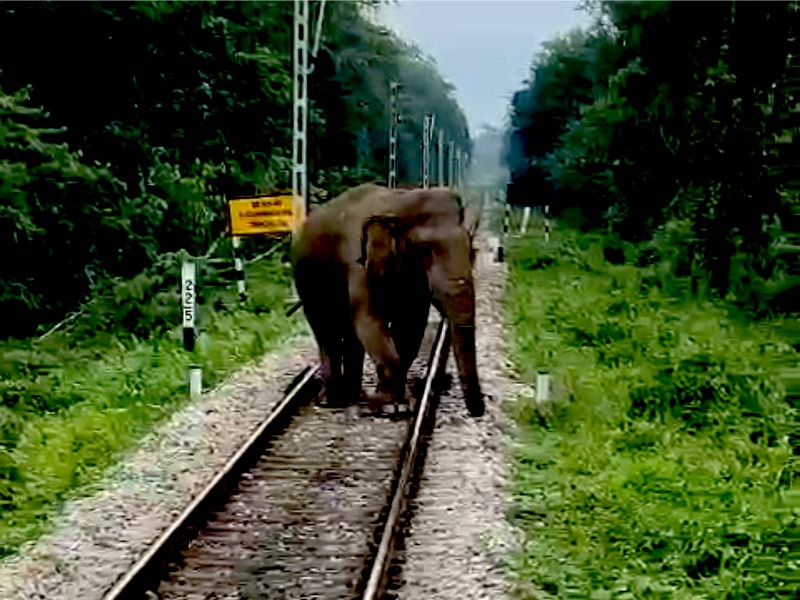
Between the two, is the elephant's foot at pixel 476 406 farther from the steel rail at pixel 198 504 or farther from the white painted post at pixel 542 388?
the steel rail at pixel 198 504

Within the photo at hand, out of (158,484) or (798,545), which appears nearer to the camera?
(798,545)

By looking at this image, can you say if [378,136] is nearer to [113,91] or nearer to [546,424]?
[113,91]

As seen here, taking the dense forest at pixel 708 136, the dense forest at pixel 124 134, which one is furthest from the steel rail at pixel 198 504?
the dense forest at pixel 124 134

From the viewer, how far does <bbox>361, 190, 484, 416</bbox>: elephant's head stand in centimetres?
1174

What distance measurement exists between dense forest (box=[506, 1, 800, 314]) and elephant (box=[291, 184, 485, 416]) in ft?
17.6

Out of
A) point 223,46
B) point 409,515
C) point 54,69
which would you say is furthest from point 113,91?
point 409,515

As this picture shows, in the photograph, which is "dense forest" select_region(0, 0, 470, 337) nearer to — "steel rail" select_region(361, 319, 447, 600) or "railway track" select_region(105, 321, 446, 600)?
"steel rail" select_region(361, 319, 447, 600)

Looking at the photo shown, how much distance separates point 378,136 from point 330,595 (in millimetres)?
54295

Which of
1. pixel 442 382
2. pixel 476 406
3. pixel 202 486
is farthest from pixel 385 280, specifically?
pixel 202 486

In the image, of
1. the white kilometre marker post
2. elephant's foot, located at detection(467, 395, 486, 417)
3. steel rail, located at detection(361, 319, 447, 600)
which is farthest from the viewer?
the white kilometre marker post

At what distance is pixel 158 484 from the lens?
10227mm

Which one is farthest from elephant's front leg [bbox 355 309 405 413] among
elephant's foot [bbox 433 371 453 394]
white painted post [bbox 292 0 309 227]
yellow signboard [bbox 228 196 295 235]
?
white painted post [bbox 292 0 309 227]

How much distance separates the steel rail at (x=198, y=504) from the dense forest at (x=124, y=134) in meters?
7.25

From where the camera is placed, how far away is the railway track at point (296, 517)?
7.81 metres
